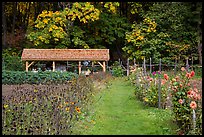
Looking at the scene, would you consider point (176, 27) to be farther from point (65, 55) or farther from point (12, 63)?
point (12, 63)

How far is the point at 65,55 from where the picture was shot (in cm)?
2066

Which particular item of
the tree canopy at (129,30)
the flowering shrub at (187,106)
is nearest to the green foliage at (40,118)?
the flowering shrub at (187,106)

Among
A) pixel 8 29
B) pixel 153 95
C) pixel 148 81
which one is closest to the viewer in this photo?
pixel 153 95

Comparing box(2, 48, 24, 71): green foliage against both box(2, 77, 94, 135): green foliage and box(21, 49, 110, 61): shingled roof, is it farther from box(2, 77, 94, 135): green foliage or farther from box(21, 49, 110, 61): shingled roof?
box(2, 77, 94, 135): green foliage

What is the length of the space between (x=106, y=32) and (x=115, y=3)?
92.4 inches

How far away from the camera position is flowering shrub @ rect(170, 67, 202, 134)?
5.97m

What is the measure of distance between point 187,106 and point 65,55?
14.9 metres

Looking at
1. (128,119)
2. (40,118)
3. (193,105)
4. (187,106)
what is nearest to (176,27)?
(128,119)

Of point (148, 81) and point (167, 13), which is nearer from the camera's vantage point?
point (148, 81)

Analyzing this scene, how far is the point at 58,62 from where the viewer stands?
22500 millimetres

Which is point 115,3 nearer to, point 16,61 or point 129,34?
point 129,34

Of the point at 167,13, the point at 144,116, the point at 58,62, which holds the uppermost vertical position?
the point at 167,13

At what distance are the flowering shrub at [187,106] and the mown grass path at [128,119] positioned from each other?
0.37 metres

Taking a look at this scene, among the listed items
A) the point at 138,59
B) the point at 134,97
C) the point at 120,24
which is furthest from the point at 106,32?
the point at 134,97
